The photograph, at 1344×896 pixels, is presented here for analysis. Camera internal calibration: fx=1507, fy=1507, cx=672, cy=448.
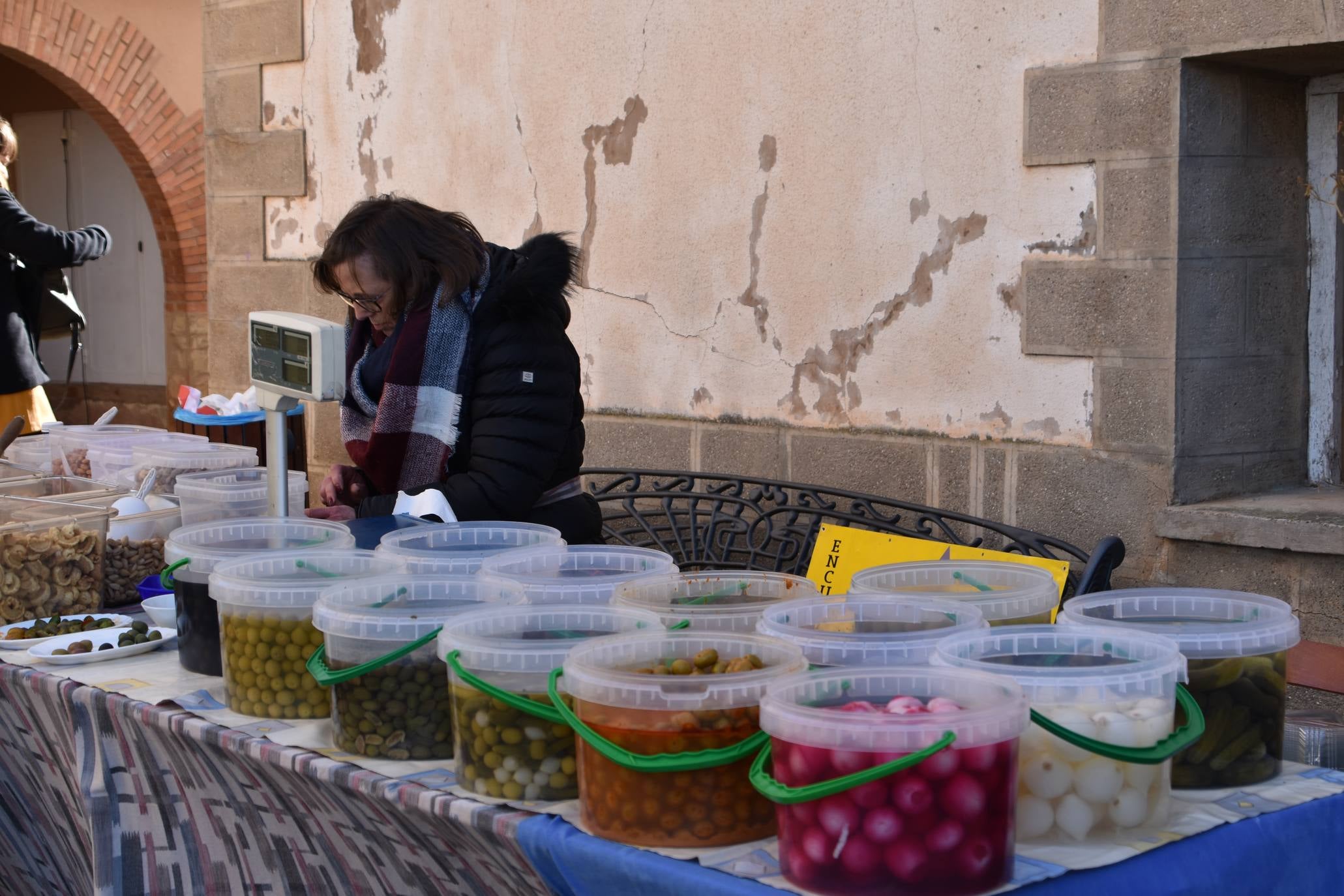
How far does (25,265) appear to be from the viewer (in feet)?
18.4

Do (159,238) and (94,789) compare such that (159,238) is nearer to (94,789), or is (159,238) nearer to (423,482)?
(423,482)

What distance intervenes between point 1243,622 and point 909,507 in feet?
7.02

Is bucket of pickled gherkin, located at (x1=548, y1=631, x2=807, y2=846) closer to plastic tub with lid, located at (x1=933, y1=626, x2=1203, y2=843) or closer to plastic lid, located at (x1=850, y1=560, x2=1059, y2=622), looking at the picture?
plastic tub with lid, located at (x1=933, y1=626, x2=1203, y2=843)

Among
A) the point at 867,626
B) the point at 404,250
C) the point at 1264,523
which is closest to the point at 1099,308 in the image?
the point at 1264,523

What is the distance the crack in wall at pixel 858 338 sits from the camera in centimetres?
404

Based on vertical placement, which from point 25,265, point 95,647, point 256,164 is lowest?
point 95,647

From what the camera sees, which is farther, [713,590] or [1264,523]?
[1264,523]

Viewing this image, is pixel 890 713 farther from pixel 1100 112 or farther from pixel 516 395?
pixel 1100 112

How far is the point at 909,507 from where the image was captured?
160 inches

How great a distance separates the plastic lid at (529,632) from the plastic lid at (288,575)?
0.34 meters

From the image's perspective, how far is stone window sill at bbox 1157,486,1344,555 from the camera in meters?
3.42

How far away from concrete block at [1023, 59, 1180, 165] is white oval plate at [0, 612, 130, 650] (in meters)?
2.44

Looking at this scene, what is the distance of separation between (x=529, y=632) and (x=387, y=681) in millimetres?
206

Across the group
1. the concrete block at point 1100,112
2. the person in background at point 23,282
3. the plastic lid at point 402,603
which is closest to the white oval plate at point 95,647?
the plastic lid at point 402,603
